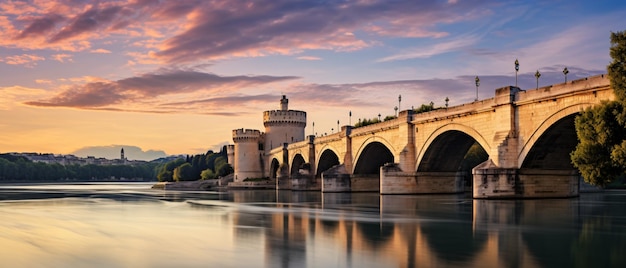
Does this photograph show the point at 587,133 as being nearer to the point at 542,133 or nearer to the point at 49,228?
the point at 542,133

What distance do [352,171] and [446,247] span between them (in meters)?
45.5

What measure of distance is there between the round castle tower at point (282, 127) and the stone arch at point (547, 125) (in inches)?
2706

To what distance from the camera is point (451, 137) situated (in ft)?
156

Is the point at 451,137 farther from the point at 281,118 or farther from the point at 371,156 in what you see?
the point at 281,118

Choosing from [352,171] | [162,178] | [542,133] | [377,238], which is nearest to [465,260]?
[377,238]

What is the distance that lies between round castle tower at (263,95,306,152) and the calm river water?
228ft

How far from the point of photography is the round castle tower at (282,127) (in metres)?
103

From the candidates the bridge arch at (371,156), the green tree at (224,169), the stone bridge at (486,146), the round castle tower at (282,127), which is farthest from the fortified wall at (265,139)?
the bridge arch at (371,156)

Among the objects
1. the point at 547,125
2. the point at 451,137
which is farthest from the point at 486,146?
the point at 451,137

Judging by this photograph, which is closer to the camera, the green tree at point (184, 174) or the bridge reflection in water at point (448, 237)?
the bridge reflection in water at point (448, 237)

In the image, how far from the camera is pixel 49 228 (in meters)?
27.6

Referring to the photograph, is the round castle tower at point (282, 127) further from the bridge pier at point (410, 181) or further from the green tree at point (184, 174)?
the bridge pier at point (410, 181)

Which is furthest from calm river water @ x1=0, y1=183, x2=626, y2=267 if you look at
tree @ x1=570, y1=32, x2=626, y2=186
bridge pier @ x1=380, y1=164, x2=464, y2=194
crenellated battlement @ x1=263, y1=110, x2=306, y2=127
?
crenellated battlement @ x1=263, y1=110, x2=306, y2=127

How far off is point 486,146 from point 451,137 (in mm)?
7848
